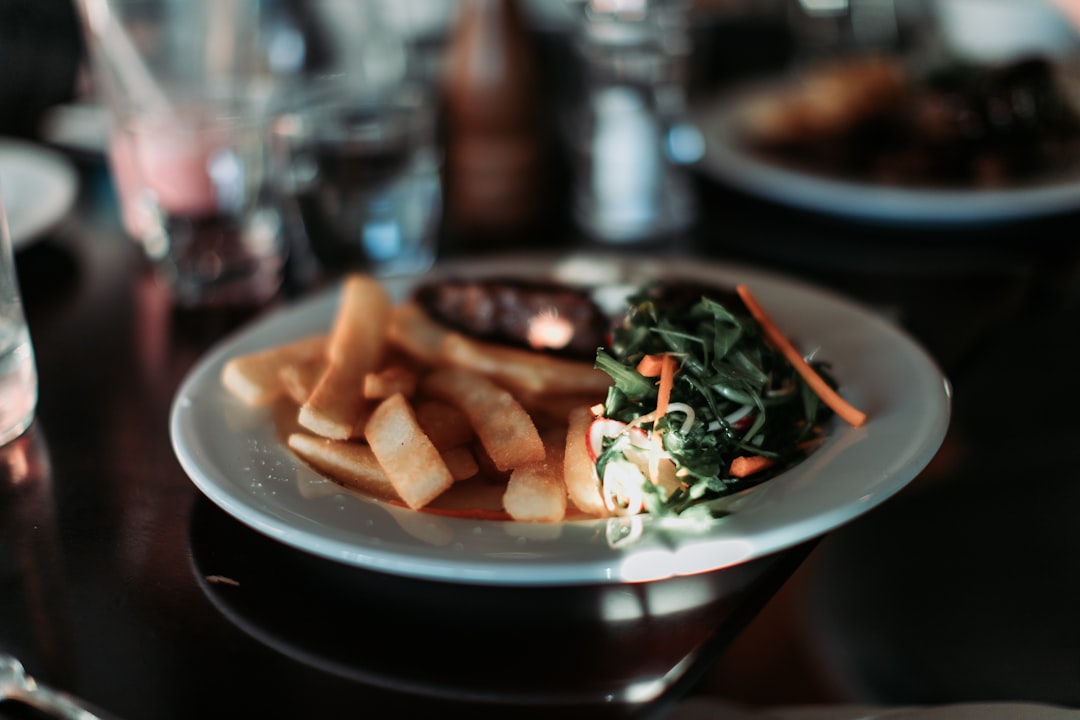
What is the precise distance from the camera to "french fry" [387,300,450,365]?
1.58 m

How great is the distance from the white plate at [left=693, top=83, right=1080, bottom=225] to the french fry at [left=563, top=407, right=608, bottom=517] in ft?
4.44

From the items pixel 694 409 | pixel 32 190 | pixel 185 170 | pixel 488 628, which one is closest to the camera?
pixel 488 628

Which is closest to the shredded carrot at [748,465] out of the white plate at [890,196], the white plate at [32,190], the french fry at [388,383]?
the french fry at [388,383]

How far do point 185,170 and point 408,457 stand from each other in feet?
4.11

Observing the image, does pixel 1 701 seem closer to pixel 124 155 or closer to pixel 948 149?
pixel 124 155

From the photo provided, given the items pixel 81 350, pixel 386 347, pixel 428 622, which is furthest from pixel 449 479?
pixel 81 350

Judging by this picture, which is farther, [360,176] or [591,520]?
[360,176]

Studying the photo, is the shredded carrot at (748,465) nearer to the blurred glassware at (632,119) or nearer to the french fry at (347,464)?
the french fry at (347,464)

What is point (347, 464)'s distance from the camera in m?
1.28

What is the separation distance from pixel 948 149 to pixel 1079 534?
1177mm

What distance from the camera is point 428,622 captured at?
1.12 metres

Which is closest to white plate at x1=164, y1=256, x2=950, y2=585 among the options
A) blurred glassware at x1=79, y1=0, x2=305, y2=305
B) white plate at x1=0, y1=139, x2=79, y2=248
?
blurred glassware at x1=79, y1=0, x2=305, y2=305

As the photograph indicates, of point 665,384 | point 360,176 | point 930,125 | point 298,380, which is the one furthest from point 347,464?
point 930,125

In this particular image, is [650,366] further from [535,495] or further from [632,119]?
[632,119]
